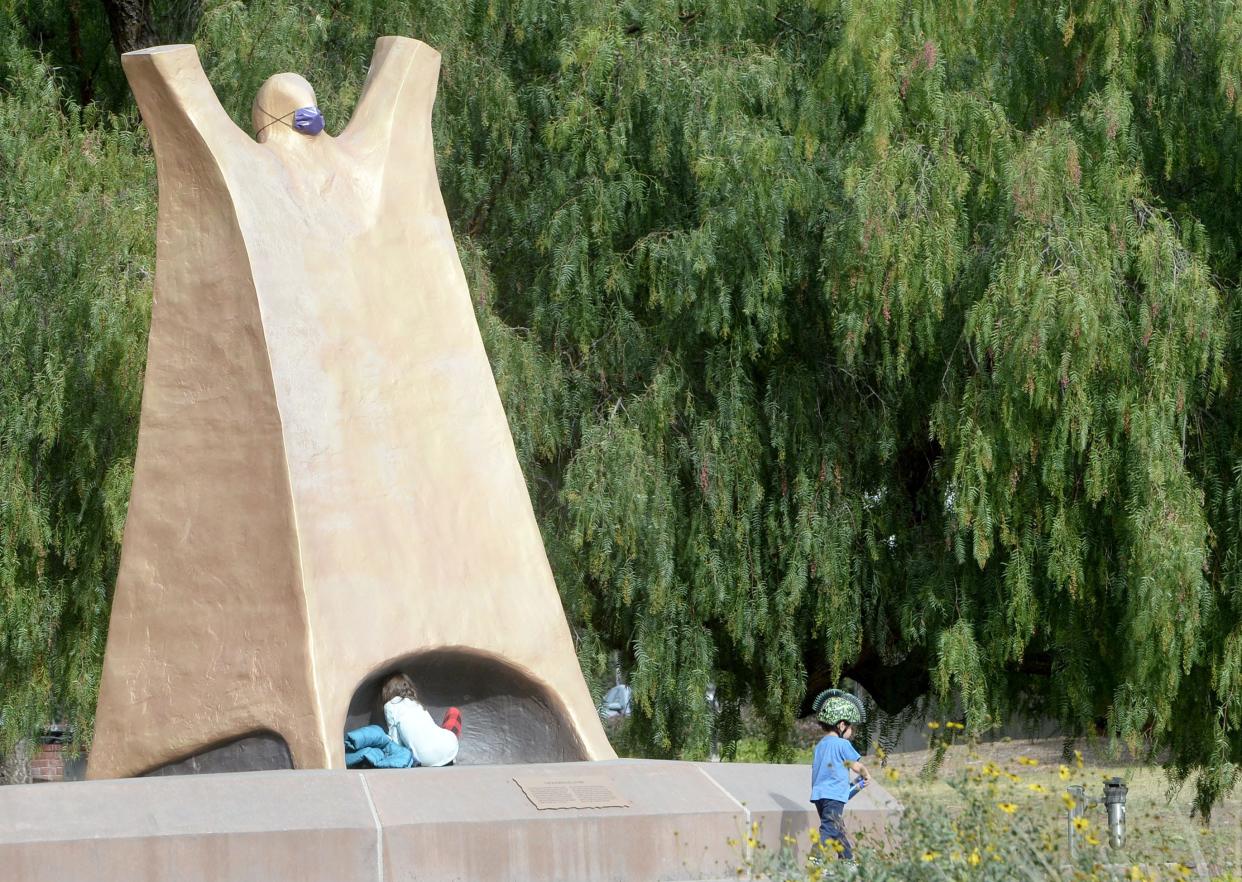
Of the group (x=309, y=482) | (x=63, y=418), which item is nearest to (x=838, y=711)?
(x=309, y=482)

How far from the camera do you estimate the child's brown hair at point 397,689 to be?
660 centimetres

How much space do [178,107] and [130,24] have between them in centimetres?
518

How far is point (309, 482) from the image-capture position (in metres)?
6.47

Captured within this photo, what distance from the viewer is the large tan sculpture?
6.34m

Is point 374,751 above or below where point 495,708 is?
above

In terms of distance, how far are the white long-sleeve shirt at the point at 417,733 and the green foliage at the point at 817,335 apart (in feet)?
8.44

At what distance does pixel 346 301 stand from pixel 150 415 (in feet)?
2.99

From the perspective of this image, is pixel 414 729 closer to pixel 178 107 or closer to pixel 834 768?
pixel 834 768

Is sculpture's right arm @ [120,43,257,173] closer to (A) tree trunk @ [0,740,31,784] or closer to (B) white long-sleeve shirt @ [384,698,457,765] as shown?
(B) white long-sleeve shirt @ [384,698,457,765]

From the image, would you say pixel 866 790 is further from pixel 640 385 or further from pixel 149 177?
pixel 149 177

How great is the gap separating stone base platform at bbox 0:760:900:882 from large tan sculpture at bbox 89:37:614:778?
2.17 feet

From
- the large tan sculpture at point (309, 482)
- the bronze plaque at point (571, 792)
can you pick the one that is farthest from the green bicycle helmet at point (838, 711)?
the large tan sculpture at point (309, 482)

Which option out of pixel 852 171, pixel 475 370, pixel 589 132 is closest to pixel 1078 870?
pixel 475 370

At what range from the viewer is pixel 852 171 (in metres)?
9.10
